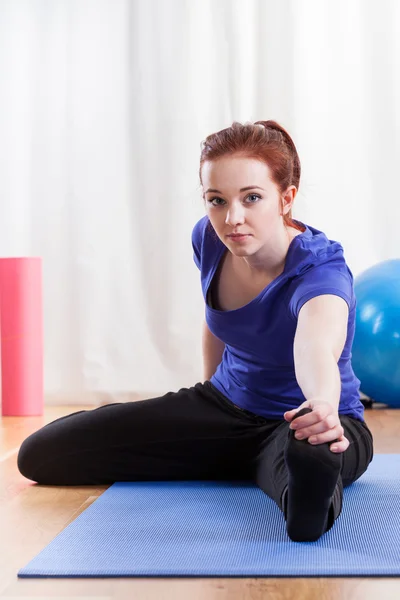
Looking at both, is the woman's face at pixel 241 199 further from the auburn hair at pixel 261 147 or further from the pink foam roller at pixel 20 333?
the pink foam roller at pixel 20 333

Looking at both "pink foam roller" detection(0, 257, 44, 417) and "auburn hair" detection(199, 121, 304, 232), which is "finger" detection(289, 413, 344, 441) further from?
"pink foam roller" detection(0, 257, 44, 417)

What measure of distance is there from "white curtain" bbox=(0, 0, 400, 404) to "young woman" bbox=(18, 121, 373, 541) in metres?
1.60

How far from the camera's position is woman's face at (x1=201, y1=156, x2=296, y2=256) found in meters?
1.76

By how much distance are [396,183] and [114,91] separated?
1.28m

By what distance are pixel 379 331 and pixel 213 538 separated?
6.10 feet

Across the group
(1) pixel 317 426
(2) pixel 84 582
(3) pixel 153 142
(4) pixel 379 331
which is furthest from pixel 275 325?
(3) pixel 153 142

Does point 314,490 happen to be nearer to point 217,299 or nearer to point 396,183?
point 217,299

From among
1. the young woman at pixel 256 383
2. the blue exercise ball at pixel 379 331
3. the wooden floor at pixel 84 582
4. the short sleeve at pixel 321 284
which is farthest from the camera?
the blue exercise ball at pixel 379 331

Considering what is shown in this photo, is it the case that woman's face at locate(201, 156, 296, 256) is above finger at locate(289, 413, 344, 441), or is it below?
above

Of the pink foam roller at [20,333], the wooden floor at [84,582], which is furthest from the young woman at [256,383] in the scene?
the pink foam roller at [20,333]

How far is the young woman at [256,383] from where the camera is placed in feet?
5.01

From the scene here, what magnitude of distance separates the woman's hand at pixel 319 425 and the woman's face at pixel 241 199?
470mm

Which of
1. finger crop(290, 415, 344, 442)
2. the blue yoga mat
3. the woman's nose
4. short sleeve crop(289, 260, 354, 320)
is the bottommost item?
the blue yoga mat

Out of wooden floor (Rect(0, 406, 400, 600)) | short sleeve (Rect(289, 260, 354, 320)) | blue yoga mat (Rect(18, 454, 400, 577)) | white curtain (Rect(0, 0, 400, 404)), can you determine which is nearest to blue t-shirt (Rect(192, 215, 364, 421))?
short sleeve (Rect(289, 260, 354, 320))
